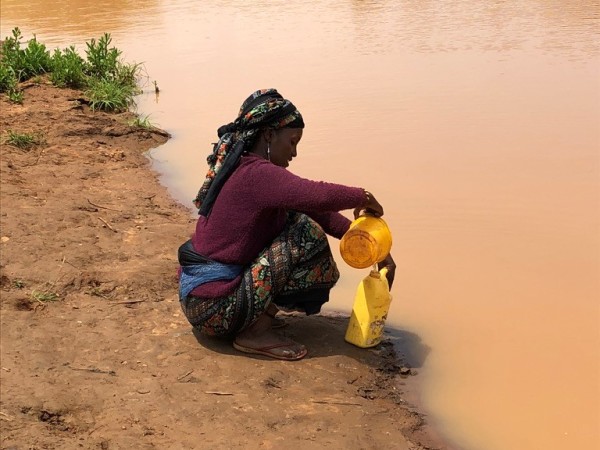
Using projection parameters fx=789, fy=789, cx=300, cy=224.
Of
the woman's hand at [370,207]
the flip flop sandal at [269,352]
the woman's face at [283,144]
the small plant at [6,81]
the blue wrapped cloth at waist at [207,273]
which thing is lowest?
the flip flop sandal at [269,352]

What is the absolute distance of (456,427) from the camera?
2.77m

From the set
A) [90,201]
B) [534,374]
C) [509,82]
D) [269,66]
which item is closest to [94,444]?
[534,374]

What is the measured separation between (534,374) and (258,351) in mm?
1056

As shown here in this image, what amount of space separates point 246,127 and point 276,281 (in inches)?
22.7

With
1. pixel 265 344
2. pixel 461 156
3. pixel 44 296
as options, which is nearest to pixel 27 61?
pixel 461 156

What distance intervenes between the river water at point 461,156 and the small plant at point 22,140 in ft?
2.84

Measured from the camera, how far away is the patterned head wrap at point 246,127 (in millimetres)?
2818

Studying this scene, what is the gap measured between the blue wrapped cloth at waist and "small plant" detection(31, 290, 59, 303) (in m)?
0.78

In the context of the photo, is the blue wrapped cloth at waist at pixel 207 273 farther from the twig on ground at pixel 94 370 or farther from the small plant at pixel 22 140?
the small plant at pixel 22 140

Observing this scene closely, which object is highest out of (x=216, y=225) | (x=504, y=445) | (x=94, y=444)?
(x=216, y=225)

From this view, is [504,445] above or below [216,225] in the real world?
below

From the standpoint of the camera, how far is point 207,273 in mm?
2938

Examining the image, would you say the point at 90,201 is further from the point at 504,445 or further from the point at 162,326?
the point at 504,445

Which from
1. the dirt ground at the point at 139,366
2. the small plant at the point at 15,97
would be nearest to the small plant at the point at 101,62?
the small plant at the point at 15,97
